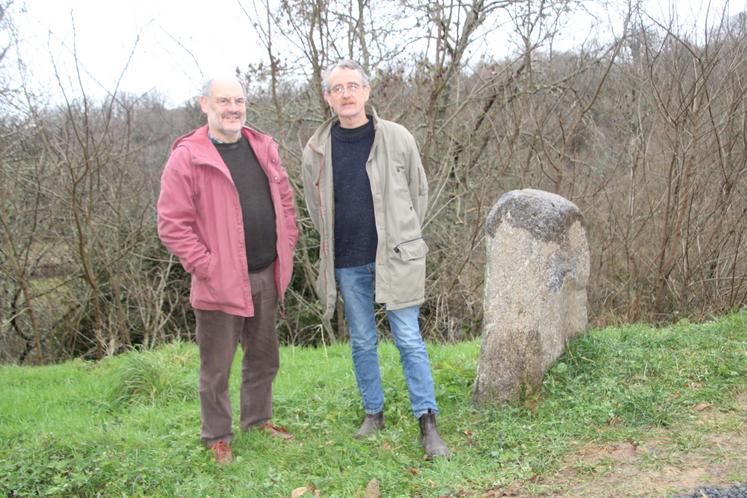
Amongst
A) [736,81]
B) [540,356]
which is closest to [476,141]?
[736,81]

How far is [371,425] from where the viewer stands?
4305 mm

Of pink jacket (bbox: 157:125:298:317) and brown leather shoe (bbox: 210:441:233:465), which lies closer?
pink jacket (bbox: 157:125:298:317)

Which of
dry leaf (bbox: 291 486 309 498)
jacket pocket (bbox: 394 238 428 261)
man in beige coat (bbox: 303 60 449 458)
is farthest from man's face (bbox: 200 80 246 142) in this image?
dry leaf (bbox: 291 486 309 498)

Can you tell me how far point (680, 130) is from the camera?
23.1ft

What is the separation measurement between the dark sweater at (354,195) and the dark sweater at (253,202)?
41cm

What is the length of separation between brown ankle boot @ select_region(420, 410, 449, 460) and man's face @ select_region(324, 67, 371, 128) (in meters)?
1.83

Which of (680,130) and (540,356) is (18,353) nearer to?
(540,356)

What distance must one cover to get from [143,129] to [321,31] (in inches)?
217

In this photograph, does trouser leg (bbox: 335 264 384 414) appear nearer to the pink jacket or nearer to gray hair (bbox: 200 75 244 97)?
the pink jacket

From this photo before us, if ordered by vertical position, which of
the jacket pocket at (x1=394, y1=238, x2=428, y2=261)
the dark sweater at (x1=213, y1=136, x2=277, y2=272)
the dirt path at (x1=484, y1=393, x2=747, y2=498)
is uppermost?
the dark sweater at (x1=213, y1=136, x2=277, y2=272)

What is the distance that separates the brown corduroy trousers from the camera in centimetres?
392

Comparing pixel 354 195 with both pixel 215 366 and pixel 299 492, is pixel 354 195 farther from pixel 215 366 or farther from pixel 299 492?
pixel 299 492

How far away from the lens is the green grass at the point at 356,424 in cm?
374

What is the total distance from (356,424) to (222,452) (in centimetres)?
94
